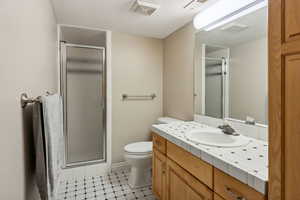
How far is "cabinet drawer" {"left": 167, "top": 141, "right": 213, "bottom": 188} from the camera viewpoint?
1.02 m

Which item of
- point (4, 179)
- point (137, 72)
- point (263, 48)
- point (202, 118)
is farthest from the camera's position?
point (137, 72)

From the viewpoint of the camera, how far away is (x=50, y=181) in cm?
91

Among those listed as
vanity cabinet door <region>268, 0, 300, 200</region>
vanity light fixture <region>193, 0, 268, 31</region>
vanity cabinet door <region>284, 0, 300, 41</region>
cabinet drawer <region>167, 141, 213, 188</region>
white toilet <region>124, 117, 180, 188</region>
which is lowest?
white toilet <region>124, 117, 180, 188</region>

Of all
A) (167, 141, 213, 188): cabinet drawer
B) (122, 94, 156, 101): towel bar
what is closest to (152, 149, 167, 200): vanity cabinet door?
(167, 141, 213, 188): cabinet drawer

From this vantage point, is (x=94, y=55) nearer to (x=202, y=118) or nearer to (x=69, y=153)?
(x=69, y=153)

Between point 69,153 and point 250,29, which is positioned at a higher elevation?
point 250,29

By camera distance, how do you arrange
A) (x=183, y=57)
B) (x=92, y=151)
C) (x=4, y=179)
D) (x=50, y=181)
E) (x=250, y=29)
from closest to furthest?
(x=4, y=179) → (x=50, y=181) → (x=250, y=29) → (x=183, y=57) → (x=92, y=151)

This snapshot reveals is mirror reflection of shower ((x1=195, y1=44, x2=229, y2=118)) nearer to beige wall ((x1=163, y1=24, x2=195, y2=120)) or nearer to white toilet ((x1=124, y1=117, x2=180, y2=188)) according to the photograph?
beige wall ((x1=163, y1=24, x2=195, y2=120))

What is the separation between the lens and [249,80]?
1.44 metres

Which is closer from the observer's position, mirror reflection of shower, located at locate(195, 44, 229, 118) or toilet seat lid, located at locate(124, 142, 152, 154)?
mirror reflection of shower, located at locate(195, 44, 229, 118)

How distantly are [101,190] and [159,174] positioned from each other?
33.2 inches

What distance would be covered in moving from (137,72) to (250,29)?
1615 mm

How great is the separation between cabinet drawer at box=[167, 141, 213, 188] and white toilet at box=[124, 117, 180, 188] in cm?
63

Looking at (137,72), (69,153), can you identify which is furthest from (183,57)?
(69,153)
